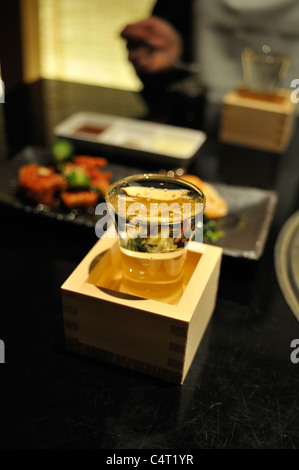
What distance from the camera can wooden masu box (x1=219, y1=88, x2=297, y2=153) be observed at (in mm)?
1800

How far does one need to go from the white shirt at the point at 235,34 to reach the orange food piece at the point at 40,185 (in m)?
1.35

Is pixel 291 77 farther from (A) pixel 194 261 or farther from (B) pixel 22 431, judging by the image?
(B) pixel 22 431

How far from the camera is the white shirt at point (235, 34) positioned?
238 centimetres

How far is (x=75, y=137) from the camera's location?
63.4 inches

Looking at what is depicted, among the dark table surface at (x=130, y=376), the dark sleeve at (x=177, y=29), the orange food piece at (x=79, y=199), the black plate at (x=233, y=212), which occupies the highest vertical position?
the dark sleeve at (x=177, y=29)

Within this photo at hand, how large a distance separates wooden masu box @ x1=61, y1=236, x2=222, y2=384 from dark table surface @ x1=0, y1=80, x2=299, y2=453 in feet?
0.09

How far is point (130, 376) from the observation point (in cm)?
80

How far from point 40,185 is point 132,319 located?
591mm

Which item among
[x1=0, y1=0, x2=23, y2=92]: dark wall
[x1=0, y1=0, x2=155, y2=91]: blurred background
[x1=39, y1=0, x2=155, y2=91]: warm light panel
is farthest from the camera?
[x1=39, y1=0, x2=155, y2=91]: warm light panel

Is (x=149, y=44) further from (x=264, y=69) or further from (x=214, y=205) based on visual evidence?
(x=214, y=205)

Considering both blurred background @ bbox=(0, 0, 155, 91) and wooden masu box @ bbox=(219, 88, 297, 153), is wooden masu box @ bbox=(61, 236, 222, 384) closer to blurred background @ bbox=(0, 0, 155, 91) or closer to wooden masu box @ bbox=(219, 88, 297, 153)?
wooden masu box @ bbox=(219, 88, 297, 153)

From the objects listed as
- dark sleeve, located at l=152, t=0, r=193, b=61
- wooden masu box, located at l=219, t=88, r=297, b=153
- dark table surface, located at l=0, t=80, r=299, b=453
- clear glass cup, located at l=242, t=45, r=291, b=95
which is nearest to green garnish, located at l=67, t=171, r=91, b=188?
dark table surface, located at l=0, t=80, r=299, b=453

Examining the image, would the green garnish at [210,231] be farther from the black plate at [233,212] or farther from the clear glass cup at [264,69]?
the clear glass cup at [264,69]

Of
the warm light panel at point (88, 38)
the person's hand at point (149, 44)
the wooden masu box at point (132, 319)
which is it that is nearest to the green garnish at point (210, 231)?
the wooden masu box at point (132, 319)
